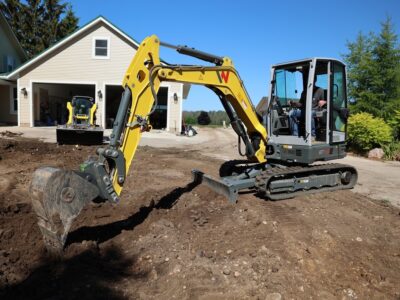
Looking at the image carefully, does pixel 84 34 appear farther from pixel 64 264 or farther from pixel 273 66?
pixel 64 264

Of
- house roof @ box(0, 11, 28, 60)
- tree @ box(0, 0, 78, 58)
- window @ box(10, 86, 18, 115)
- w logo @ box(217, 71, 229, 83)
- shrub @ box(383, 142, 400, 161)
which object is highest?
tree @ box(0, 0, 78, 58)

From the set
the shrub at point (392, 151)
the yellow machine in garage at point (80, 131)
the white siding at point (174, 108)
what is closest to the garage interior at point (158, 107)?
the white siding at point (174, 108)

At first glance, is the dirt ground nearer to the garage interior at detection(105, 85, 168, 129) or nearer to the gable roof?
the gable roof

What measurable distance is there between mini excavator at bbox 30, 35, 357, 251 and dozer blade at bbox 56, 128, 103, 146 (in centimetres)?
841

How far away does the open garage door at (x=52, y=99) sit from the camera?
81.9 feet

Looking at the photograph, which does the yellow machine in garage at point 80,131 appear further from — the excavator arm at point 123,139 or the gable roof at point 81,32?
the excavator arm at point 123,139

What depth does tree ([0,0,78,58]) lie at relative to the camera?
40.5 meters

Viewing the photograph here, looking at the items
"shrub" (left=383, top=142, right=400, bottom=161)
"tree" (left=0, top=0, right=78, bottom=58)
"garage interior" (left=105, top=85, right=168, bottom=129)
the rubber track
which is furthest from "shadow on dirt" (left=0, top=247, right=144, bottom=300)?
"tree" (left=0, top=0, right=78, bottom=58)

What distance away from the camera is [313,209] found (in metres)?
6.51

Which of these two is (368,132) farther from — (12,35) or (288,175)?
(12,35)

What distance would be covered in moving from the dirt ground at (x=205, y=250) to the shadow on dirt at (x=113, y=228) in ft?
0.06

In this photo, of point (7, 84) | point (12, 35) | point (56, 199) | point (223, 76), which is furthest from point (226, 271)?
point (12, 35)

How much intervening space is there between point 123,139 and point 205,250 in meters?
1.82

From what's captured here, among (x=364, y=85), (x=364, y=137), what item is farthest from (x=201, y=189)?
(x=364, y=85)
